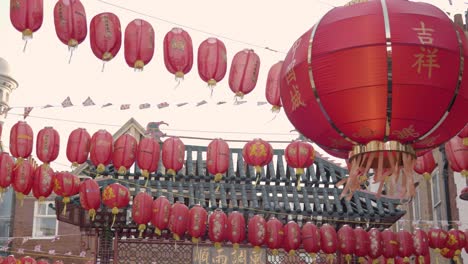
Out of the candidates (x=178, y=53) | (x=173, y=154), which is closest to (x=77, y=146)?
(x=173, y=154)

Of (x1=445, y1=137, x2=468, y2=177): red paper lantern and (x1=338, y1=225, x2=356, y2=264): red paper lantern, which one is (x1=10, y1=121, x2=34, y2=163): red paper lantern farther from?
(x1=445, y1=137, x2=468, y2=177): red paper lantern

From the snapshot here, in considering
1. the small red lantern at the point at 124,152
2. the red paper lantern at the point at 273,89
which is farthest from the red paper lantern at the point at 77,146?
the red paper lantern at the point at 273,89

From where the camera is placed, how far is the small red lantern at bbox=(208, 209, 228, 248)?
14.8 meters

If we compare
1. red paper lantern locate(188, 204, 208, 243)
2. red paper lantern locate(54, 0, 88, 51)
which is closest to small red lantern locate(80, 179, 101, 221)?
red paper lantern locate(188, 204, 208, 243)

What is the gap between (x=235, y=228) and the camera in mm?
14883

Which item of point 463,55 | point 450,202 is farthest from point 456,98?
point 450,202

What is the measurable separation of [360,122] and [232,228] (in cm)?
866

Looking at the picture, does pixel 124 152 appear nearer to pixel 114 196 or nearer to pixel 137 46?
pixel 114 196

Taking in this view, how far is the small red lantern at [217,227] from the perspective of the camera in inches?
581

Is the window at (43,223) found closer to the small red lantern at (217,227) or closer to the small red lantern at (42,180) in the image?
the small red lantern at (217,227)

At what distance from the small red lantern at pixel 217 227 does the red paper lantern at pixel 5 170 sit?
4.18m

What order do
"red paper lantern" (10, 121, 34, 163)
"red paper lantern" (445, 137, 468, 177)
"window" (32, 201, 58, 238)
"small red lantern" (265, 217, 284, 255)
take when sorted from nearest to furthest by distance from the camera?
1. "red paper lantern" (445, 137, 468, 177)
2. "red paper lantern" (10, 121, 34, 163)
3. "small red lantern" (265, 217, 284, 255)
4. "window" (32, 201, 58, 238)

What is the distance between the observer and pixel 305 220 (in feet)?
56.6

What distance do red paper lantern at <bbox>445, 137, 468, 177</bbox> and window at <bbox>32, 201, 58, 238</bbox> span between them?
19.9 m
